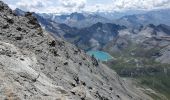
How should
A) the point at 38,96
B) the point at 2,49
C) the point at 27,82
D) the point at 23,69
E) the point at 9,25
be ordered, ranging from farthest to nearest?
the point at 9,25 < the point at 2,49 < the point at 23,69 < the point at 27,82 < the point at 38,96

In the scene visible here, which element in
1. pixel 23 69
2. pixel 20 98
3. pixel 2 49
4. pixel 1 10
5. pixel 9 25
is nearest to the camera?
pixel 20 98

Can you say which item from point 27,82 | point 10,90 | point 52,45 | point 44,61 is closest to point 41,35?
point 52,45

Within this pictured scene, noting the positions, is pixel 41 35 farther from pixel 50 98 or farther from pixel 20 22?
pixel 50 98

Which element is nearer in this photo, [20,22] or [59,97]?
[59,97]

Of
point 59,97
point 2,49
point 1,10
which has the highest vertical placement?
point 1,10

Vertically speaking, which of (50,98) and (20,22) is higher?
(20,22)

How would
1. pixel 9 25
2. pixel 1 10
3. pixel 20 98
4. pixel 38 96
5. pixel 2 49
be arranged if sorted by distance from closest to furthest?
pixel 20 98
pixel 38 96
pixel 2 49
pixel 9 25
pixel 1 10

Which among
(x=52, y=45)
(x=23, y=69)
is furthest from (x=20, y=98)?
(x=52, y=45)

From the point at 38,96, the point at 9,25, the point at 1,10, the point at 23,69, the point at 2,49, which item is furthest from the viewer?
the point at 1,10

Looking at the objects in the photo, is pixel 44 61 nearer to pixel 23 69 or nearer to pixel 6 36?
pixel 6 36
